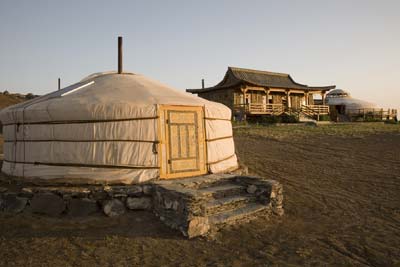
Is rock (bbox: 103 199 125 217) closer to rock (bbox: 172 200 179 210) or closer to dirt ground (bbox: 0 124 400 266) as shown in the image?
dirt ground (bbox: 0 124 400 266)

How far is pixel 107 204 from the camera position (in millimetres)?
4930

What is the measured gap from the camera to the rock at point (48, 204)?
493cm

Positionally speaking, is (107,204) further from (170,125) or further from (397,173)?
(397,173)

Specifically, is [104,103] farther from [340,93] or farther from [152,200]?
[340,93]

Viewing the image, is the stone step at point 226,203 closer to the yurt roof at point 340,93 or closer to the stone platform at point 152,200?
the stone platform at point 152,200

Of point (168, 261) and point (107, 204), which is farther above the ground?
point (107, 204)

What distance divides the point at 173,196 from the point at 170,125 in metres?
1.48

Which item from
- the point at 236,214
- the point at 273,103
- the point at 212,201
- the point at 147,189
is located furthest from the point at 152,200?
the point at 273,103

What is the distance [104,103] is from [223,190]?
243 centimetres

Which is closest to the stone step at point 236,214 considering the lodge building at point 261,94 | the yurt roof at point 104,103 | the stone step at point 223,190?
the stone step at point 223,190

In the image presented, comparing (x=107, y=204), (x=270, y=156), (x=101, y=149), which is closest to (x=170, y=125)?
(x=101, y=149)

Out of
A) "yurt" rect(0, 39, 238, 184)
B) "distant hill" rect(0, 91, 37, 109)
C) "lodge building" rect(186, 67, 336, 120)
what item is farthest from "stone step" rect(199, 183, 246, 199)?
"distant hill" rect(0, 91, 37, 109)

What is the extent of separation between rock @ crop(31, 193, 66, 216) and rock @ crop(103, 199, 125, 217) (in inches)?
26.0

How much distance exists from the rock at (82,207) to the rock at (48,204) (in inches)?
5.1
